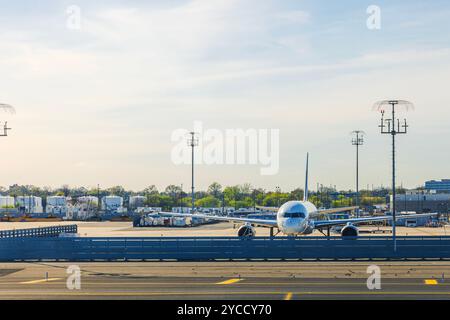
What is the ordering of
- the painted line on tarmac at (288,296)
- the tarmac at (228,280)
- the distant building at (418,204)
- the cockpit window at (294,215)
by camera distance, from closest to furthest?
the painted line on tarmac at (288,296) < the tarmac at (228,280) < the cockpit window at (294,215) < the distant building at (418,204)

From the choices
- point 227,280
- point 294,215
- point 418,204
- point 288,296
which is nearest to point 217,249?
point 294,215

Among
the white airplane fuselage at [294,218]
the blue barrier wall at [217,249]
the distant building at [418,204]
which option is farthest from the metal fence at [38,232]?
the distant building at [418,204]

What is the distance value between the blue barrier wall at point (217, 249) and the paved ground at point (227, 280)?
9.34 ft

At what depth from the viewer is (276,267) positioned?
4791 cm

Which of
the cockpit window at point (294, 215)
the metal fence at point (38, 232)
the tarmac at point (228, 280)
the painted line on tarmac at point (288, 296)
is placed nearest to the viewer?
the painted line on tarmac at point (288, 296)

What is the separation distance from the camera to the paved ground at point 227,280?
1330 inches

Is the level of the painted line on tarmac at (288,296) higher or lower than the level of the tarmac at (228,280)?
higher

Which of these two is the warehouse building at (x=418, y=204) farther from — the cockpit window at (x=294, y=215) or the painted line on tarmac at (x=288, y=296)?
the painted line on tarmac at (x=288, y=296)

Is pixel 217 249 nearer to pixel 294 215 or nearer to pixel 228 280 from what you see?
pixel 294 215
